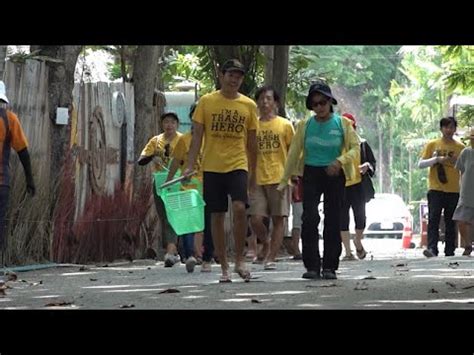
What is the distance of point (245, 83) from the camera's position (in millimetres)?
22250

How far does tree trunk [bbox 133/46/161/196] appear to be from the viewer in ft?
69.5

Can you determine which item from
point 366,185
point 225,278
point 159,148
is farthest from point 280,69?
point 225,278

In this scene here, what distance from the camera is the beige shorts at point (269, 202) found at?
16.6 meters

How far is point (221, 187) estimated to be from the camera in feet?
45.1

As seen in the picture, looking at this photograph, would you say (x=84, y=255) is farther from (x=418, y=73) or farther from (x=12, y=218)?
(x=418, y=73)

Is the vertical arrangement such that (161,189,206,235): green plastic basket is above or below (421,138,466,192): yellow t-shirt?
below

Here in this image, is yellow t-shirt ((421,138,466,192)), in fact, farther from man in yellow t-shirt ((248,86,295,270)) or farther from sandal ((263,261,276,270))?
sandal ((263,261,276,270))

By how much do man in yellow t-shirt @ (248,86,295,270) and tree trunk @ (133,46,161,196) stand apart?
4.58 meters

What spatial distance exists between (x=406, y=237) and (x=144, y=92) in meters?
19.3

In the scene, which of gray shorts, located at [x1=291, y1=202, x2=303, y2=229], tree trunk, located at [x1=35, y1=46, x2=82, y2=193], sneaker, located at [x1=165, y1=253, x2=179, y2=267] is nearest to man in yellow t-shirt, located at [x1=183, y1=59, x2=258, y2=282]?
sneaker, located at [x1=165, y1=253, x2=179, y2=267]

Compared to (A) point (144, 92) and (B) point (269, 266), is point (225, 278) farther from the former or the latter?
(A) point (144, 92)

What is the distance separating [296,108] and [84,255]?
467 inches
